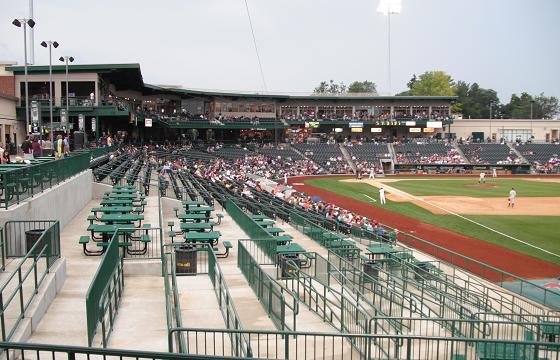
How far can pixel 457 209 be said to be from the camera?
41281 mm

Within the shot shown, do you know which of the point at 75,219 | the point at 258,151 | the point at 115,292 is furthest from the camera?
the point at 258,151

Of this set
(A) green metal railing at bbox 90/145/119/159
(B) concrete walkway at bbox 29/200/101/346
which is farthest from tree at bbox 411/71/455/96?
(B) concrete walkway at bbox 29/200/101/346

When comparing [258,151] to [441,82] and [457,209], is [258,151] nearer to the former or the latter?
[457,209]

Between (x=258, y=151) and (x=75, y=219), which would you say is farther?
(x=258, y=151)

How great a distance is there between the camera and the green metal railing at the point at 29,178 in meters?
12.7

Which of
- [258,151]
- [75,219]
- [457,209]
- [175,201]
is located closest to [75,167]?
[75,219]

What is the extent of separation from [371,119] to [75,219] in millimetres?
79337

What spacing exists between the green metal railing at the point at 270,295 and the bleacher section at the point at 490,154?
73388 mm

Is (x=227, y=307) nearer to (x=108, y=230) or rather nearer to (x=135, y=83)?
(x=108, y=230)

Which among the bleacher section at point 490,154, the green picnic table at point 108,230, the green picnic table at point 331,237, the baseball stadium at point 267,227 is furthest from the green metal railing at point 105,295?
the bleacher section at point 490,154

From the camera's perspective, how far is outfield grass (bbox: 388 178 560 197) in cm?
5202

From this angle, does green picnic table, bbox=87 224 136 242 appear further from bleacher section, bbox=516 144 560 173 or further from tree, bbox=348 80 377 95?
tree, bbox=348 80 377 95

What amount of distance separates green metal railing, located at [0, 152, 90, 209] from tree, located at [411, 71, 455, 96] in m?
129

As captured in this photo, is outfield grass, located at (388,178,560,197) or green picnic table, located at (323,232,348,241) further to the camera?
outfield grass, located at (388,178,560,197)
